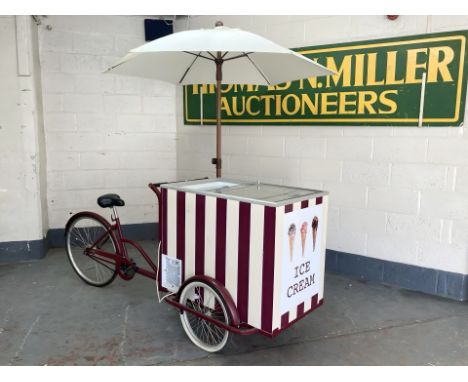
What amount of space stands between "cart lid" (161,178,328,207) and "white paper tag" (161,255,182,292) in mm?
447

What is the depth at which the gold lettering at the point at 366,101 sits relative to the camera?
3.22 metres

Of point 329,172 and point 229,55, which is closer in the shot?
point 229,55

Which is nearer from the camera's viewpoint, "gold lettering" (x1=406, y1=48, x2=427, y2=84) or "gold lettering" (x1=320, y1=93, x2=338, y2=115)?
"gold lettering" (x1=406, y1=48, x2=427, y2=84)

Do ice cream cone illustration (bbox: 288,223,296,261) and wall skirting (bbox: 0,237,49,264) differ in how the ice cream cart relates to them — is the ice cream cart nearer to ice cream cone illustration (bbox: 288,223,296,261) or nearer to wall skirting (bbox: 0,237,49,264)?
ice cream cone illustration (bbox: 288,223,296,261)

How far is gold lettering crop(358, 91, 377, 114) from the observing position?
3.22 m

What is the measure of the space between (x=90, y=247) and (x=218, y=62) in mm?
1681

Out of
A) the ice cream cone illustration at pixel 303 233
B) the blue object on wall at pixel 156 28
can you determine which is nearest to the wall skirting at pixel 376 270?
the ice cream cone illustration at pixel 303 233

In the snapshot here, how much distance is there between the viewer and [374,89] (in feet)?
10.5

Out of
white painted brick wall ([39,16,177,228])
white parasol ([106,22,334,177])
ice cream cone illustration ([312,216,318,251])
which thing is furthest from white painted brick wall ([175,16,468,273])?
ice cream cone illustration ([312,216,318,251])

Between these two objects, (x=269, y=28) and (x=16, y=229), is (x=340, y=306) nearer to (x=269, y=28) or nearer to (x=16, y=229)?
(x=269, y=28)

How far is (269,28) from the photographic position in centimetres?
367

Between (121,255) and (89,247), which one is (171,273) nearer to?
(121,255)

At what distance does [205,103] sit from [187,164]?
682mm

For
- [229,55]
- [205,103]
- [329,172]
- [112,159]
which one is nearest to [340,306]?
[329,172]
